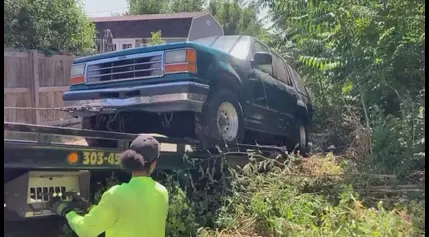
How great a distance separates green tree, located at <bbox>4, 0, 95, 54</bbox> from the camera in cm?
1293

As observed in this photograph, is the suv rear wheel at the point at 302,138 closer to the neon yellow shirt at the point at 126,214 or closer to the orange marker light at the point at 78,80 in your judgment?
the orange marker light at the point at 78,80

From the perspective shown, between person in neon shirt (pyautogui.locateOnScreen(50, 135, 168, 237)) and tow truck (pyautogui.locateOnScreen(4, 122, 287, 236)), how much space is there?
675mm

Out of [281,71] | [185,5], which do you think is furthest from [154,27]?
[281,71]

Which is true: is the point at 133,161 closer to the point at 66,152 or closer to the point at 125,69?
the point at 66,152

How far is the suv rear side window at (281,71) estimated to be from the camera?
8.05m

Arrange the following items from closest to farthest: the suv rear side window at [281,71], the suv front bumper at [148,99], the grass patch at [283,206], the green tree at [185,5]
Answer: the grass patch at [283,206], the suv front bumper at [148,99], the suv rear side window at [281,71], the green tree at [185,5]

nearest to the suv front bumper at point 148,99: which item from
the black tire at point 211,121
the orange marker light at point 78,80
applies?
the black tire at point 211,121

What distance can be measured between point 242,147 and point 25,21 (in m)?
8.97

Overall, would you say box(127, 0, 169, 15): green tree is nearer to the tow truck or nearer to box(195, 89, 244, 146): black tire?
box(195, 89, 244, 146): black tire

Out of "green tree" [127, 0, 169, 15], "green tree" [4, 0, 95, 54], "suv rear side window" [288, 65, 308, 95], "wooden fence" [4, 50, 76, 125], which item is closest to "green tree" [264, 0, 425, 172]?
"suv rear side window" [288, 65, 308, 95]

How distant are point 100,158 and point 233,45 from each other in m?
3.10

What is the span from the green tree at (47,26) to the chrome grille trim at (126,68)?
6.93 meters

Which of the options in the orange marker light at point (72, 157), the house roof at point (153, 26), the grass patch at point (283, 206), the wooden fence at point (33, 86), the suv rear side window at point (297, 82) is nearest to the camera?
the orange marker light at point (72, 157)

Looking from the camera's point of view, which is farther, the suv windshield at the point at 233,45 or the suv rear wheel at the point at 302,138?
the suv rear wheel at the point at 302,138
